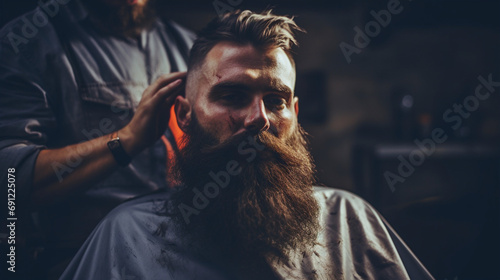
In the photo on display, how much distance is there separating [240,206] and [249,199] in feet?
0.12

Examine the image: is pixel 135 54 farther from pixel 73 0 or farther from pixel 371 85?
pixel 371 85

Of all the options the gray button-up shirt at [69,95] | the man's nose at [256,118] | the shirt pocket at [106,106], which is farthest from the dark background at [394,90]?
the man's nose at [256,118]

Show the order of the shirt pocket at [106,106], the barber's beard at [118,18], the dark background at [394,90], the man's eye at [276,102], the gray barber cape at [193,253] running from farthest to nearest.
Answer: the dark background at [394,90], the barber's beard at [118,18], the shirt pocket at [106,106], the man's eye at [276,102], the gray barber cape at [193,253]

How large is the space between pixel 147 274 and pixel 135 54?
1116 millimetres

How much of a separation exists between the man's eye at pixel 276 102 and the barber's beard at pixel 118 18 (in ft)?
3.13

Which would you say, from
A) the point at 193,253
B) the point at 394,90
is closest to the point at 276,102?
the point at 193,253

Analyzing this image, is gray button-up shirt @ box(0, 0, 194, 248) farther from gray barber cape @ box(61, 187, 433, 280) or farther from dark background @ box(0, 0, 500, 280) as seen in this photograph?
dark background @ box(0, 0, 500, 280)

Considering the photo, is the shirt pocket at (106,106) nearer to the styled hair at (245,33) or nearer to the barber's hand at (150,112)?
the barber's hand at (150,112)

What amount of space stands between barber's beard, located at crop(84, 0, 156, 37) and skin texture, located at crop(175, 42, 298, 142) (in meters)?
0.68

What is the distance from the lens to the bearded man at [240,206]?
3.59 ft

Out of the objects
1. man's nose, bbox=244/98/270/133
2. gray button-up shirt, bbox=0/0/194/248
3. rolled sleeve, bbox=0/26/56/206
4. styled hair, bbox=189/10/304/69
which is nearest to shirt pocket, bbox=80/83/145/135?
gray button-up shirt, bbox=0/0/194/248

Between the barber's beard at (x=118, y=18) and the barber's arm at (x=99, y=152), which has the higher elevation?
the barber's beard at (x=118, y=18)

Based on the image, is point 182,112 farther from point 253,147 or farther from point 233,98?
point 253,147

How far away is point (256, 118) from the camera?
3.69ft
